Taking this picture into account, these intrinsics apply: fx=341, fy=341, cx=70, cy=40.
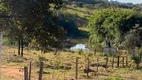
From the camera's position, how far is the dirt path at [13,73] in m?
19.6

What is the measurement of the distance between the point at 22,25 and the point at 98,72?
12.2m

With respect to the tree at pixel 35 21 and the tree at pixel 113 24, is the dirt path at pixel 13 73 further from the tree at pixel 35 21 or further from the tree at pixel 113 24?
the tree at pixel 113 24

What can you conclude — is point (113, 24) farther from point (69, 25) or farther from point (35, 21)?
point (69, 25)

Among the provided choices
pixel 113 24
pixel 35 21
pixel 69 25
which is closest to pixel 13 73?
pixel 35 21

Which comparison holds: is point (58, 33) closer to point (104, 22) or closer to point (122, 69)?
point (122, 69)

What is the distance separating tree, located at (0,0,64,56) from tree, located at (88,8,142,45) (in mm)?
26258

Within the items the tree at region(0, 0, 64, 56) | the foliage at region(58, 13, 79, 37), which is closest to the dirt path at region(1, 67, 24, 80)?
the tree at region(0, 0, 64, 56)

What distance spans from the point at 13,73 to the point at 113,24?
21.8 metres

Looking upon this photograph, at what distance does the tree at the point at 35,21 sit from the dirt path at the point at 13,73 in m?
7.90

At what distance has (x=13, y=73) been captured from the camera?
21031mm

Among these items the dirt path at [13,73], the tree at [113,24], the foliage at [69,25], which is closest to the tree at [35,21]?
the dirt path at [13,73]

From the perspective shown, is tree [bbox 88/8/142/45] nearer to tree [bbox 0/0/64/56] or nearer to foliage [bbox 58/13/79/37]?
foliage [bbox 58/13/79/37]

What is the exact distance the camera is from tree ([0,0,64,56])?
1055cm

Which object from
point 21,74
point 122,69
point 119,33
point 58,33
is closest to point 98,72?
point 122,69
